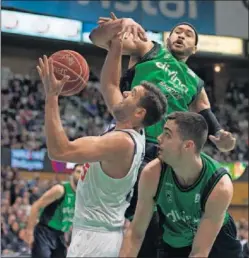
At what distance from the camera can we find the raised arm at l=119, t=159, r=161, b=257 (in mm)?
3344

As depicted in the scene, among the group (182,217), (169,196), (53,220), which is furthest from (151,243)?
(53,220)

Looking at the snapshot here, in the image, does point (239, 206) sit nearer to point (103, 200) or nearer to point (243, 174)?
point (243, 174)

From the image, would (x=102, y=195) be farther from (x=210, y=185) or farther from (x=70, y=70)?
(x=70, y=70)

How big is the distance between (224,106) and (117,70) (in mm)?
18186

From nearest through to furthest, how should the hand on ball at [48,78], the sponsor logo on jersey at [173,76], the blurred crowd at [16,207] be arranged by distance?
the hand on ball at [48,78], the sponsor logo on jersey at [173,76], the blurred crowd at [16,207]

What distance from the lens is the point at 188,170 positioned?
337 centimetres

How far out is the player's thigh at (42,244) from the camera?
7.55 metres

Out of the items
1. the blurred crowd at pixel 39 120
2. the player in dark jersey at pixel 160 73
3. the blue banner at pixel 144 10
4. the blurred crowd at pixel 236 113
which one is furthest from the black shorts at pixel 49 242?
the blurred crowd at pixel 236 113

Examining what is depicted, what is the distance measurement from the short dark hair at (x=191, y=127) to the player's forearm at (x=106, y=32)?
2.71ft

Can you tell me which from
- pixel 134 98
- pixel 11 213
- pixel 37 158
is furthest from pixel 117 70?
pixel 37 158

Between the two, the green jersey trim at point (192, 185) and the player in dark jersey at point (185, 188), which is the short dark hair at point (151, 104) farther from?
the green jersey trim at point (192, 185)

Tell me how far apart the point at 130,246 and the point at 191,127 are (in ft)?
2.45

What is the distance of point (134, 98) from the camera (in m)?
3.47

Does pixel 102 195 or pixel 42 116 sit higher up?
pixel 42 116
